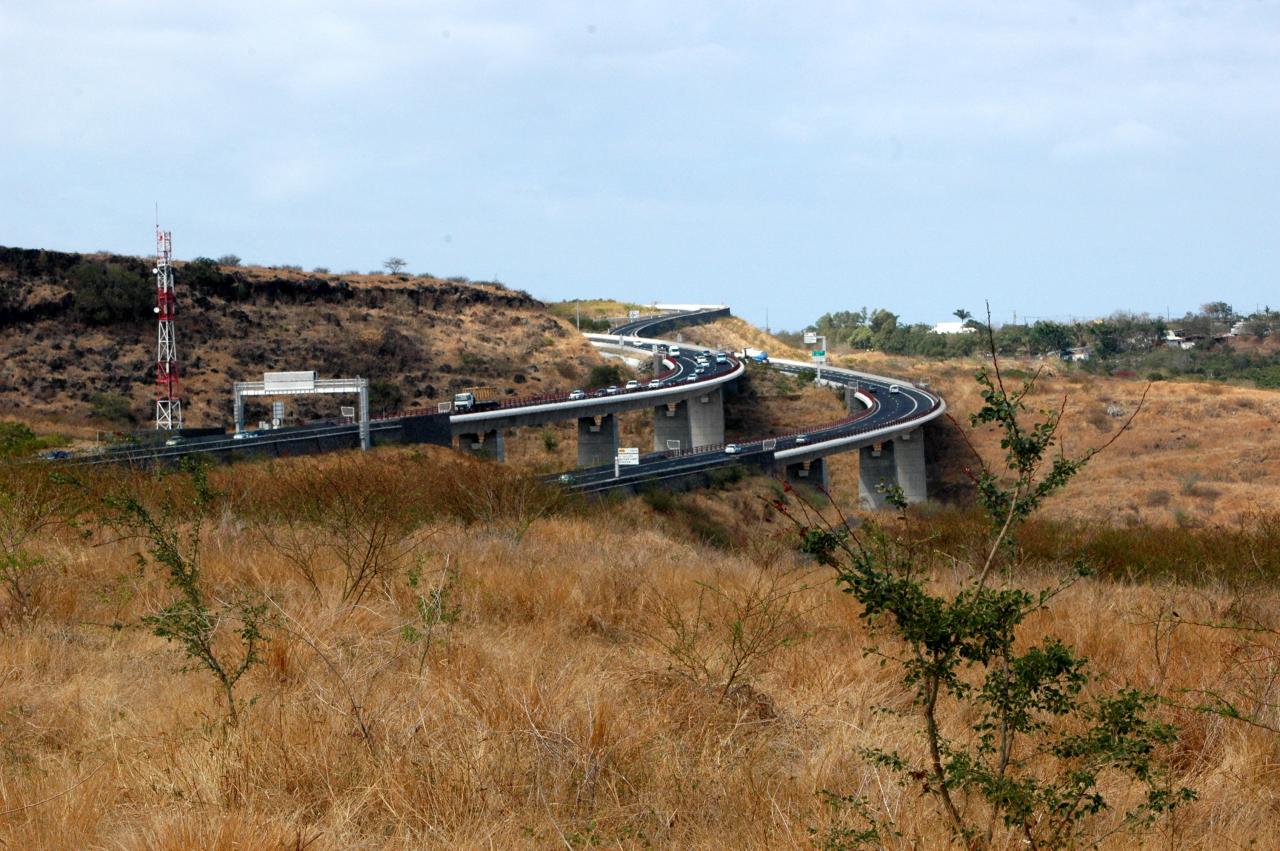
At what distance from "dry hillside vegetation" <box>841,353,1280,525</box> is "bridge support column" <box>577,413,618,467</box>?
2238 cm

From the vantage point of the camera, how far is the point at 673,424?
9125 cm

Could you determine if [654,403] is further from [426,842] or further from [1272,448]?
[426,842]

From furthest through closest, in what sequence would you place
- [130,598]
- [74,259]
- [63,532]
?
[74,259]
[63,532]
[130,598]

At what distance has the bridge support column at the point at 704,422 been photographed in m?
91.1

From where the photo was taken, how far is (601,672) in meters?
7.92

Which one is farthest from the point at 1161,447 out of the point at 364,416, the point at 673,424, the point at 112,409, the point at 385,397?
the point at 112,409

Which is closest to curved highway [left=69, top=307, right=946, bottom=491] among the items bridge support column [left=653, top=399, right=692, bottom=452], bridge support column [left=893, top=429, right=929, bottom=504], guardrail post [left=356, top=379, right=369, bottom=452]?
guardrail post [left=356, top=379, right=369, bottom=452]

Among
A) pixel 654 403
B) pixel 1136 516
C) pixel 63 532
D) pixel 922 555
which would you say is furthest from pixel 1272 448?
pixel 63 532

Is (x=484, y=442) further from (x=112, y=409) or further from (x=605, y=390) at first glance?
(x=112, y=409)

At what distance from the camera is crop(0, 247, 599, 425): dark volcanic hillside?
3054 inches

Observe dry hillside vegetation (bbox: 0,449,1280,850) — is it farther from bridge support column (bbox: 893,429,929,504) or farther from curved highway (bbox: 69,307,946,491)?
bridge support column (bbox: 893,429,929,504)

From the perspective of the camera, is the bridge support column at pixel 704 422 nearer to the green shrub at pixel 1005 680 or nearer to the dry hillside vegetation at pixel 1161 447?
the dry hillside vegetation at pixel 1161 447

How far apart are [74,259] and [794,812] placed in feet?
325

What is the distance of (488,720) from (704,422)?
279 feet
